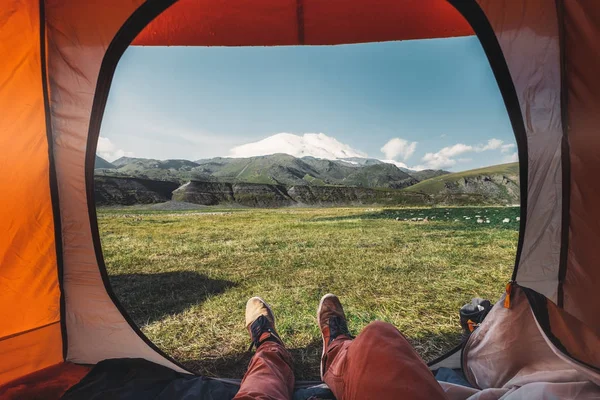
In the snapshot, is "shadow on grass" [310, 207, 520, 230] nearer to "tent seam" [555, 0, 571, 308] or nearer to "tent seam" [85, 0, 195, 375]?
"tent seam" [555, 0, 571, 308]

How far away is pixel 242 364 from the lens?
2207 mm

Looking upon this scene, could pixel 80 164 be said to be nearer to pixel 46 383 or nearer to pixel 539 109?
pixel 46 383

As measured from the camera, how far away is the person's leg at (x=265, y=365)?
4.64 ft

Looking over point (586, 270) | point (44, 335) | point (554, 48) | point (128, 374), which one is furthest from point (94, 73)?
point (586, 270)

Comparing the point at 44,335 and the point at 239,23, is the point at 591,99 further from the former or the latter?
the point at 44,335

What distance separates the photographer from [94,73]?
1888mm

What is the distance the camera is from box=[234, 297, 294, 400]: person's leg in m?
1.41

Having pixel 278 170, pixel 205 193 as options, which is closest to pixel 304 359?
pixel 205 193

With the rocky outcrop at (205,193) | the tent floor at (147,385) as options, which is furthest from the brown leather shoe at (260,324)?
the rocky outcrop at (205,193)

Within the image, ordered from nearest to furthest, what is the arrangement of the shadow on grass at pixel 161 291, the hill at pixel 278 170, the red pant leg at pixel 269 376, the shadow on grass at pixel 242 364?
the red pant leg at pixel 269 376 < the shadow on grass at pixel 242 364 < the shadow on grass at pixel 161 291 < the hill at pixel 278 170

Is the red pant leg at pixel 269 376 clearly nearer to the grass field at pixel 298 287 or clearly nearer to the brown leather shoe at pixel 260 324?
the brown leather shoe at pixel 260 324

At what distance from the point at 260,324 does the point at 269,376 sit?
2.08 ft

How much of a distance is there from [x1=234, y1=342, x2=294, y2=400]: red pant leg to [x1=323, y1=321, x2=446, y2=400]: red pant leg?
10.8 inches

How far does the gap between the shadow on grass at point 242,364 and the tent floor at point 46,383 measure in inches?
24.9
